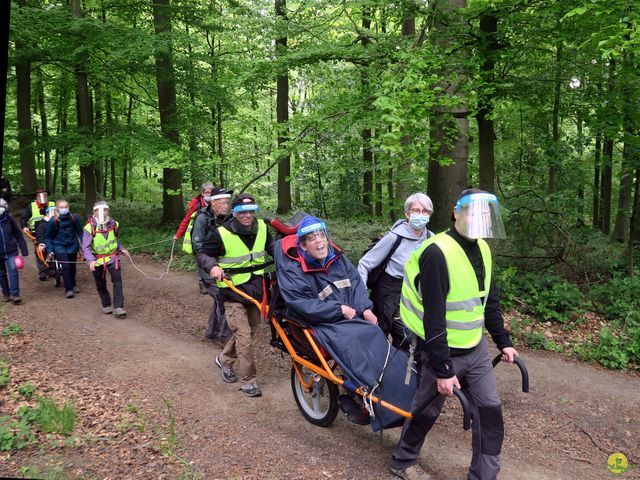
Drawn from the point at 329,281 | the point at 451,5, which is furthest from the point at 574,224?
the point at 329,281

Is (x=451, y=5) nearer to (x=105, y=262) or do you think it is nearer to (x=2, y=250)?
(x=105, y=262)

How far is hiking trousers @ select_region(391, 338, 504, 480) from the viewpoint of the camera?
11.5 feet

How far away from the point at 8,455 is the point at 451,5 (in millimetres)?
8487

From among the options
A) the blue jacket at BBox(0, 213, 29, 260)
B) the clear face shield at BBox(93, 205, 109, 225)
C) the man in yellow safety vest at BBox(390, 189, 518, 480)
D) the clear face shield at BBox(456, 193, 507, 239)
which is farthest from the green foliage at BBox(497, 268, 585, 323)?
the blue jacket at BBox(0, 213, 29, 260)

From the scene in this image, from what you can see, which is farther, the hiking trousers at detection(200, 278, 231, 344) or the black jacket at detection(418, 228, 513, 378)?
the hiking trousers at detection(200, 278, 231, 344)

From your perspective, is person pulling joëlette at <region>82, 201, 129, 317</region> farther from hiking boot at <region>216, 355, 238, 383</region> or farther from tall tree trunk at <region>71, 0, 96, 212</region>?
tall tree trunk at <region>71, 0, 96, 212</region>

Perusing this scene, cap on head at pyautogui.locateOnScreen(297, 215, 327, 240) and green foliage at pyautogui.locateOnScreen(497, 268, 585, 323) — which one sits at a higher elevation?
cap on head at pyautogui.locateOnScreen(297, 215, 327, 240)

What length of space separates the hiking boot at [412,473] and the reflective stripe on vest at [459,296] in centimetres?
117

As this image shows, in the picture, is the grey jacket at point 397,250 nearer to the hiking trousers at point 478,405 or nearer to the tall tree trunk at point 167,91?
the hiking trousers at point 478,405

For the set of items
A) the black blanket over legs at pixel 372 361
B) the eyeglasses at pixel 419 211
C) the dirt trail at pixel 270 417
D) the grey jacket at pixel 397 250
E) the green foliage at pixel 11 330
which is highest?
the eyeglasses at pixel 419 211

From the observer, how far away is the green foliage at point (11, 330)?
745cm

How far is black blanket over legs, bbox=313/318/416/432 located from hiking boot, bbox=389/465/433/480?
1.28ft

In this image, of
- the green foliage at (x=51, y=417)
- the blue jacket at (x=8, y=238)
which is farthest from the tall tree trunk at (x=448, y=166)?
the blue jacket at (x=8, y=238)

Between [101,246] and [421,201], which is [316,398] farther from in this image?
[101,246]
